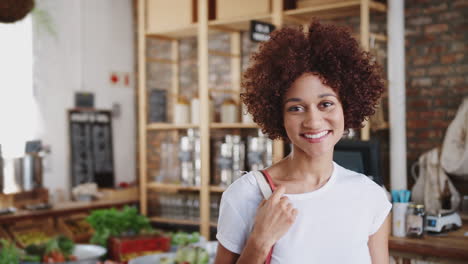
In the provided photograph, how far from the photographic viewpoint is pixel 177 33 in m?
5.62

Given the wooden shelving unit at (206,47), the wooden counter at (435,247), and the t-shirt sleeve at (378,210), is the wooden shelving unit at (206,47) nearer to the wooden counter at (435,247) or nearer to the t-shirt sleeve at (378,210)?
the wooden counter at (435,247)

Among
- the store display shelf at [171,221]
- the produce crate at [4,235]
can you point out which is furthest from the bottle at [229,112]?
the produce crate at [4,235]

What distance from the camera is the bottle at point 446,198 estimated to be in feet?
12.9

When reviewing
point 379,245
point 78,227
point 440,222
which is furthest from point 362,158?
point 78,227

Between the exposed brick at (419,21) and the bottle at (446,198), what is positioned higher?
the exposed brick at (419,21)

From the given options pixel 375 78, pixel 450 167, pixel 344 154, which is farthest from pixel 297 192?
pixel 450 167

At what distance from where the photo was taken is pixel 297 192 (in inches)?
51.4

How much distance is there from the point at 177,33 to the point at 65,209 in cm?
204

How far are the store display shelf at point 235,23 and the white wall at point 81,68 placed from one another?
1760 mm

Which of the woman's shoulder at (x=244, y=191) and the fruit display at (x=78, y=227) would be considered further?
the fruit display at (x=78, y=227)

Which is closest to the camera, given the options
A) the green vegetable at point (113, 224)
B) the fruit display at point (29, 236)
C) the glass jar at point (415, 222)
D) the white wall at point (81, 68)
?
the glass jar at point (415, 222)

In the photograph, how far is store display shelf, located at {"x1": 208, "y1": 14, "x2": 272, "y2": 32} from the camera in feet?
15.8

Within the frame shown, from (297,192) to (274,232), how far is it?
0.41 ft

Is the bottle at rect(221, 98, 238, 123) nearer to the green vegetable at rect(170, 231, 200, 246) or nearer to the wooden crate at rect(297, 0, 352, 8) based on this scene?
the wooden crate at rect(297, 0, 352, 8)
